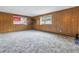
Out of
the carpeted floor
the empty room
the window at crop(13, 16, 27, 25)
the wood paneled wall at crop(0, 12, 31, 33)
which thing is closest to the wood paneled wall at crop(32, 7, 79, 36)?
the empty room

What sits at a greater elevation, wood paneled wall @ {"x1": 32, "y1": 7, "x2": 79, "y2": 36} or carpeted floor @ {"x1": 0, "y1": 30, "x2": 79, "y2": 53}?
wood paneled wall @ {"x1": 32, "y1": 7, "x2": 79, "y2": 36}

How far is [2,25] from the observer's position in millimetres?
8438

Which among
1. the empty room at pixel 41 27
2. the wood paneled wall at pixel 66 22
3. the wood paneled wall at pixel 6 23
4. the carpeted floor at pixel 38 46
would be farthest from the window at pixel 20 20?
the carpeted floor at pixel 38 46

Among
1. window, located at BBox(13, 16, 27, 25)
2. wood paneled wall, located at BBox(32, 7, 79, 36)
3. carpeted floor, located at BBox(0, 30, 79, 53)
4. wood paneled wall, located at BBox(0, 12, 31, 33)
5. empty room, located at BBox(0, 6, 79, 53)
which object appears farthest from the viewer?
window, located at BBox(13, 16, 27, 25)

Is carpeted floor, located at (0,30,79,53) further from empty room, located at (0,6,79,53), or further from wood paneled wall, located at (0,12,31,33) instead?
wood paneled wall, located at (0,12,31,33)

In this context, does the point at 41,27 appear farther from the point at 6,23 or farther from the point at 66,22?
the point at 66,22

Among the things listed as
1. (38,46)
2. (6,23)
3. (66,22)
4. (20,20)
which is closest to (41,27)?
(20,20)

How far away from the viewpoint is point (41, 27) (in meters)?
10.8

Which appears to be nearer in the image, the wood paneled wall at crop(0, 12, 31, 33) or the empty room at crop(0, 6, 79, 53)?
the empty room at crop(0, 6, 79, 53)

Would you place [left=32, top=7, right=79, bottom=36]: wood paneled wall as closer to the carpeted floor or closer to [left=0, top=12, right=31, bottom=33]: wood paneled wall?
the carpeted floor

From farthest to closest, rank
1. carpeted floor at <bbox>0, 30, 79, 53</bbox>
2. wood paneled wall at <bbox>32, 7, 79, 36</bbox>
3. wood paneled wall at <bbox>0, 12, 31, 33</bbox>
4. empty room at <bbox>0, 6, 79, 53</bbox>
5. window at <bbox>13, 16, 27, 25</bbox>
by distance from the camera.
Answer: window at <bbox>13, 16, 27, 25</bbox>
wood paneled wall at <bbox>0, 12, 31, 33</bbox>
wood paneled wall at <bbox>32, 7, 79, 36</bbox>
empty room at <bbox>0, 6, 79, 53</bbox>
carpeted floor at <bbox>0, 30, 79, 53</bbox>

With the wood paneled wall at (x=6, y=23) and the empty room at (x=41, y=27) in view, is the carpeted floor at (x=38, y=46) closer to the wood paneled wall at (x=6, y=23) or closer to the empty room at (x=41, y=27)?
the empty room at (x=41, y=27)

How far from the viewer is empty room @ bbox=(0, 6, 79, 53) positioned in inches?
160
